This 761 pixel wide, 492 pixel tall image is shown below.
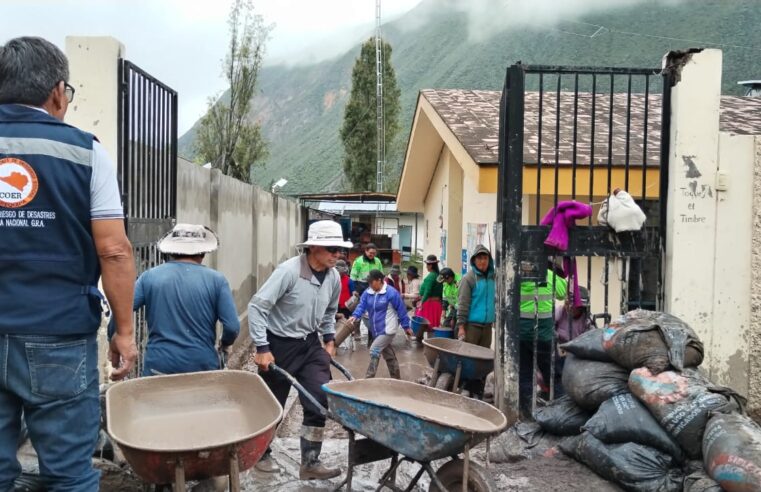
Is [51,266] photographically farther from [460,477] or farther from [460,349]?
[460,349]

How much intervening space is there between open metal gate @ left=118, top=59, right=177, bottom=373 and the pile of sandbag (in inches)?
132

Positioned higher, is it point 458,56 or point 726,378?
point 458,56

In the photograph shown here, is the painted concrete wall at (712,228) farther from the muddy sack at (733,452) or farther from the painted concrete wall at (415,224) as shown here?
the painted concrete wall at (415,224)

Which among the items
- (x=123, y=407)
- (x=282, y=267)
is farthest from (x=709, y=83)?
(x=123, y=407)

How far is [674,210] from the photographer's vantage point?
5105 mm

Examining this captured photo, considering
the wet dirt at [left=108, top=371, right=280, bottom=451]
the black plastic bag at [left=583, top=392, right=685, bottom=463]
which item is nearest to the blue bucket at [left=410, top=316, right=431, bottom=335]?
the black plastic bag at [left=583, top=392, right=685, bottom=463]

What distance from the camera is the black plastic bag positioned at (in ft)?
13.6

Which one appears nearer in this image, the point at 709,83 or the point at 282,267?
Answer: the point at 282,267

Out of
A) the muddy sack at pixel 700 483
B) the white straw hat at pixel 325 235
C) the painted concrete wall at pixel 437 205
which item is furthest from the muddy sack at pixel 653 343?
the painted concrete wall at pixel 437 205

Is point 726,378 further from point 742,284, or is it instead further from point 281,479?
point 281,479

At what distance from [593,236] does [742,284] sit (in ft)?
3.94

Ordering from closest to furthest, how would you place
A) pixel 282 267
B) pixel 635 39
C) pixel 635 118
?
pixel 282 267
pixel 635 118
pixel 635 39

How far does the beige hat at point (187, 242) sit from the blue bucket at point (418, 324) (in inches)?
233

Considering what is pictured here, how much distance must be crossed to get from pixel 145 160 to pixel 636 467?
409 cm
